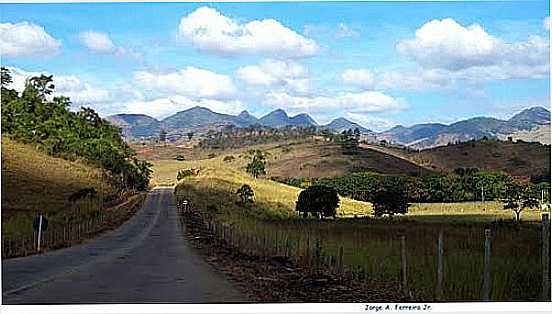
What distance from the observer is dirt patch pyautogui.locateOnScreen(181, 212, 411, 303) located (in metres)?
8.96

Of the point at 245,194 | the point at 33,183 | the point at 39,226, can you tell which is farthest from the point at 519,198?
the point at 39,226

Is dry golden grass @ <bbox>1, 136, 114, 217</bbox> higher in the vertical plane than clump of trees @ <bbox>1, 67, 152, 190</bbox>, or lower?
lower

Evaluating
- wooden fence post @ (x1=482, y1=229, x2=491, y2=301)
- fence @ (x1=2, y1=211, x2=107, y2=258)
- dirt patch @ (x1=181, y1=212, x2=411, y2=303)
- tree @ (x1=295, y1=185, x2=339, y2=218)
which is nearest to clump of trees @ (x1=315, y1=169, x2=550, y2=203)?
tree @ (x1=295, y1=185, x2=339, y2=218)

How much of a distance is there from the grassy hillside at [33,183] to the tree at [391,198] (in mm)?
11934

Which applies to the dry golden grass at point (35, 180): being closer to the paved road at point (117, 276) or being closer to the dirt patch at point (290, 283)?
the paved road at point (117, 276)

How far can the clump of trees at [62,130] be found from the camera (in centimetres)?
3700

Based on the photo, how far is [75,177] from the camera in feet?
108

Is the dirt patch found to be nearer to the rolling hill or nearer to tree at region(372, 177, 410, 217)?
the rolling hill

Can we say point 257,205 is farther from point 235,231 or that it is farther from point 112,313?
point 112,313

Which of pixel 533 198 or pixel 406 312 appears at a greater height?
pixel 533 198

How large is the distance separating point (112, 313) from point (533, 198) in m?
21.0

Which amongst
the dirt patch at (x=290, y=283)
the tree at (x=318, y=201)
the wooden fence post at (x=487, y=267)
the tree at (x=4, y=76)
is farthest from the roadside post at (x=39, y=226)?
the wooden fence post at (x=487, y=267)

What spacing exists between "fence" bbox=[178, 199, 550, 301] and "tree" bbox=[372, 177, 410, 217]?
1419 centimetres

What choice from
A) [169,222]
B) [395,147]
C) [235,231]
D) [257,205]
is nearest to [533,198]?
[257,205]
